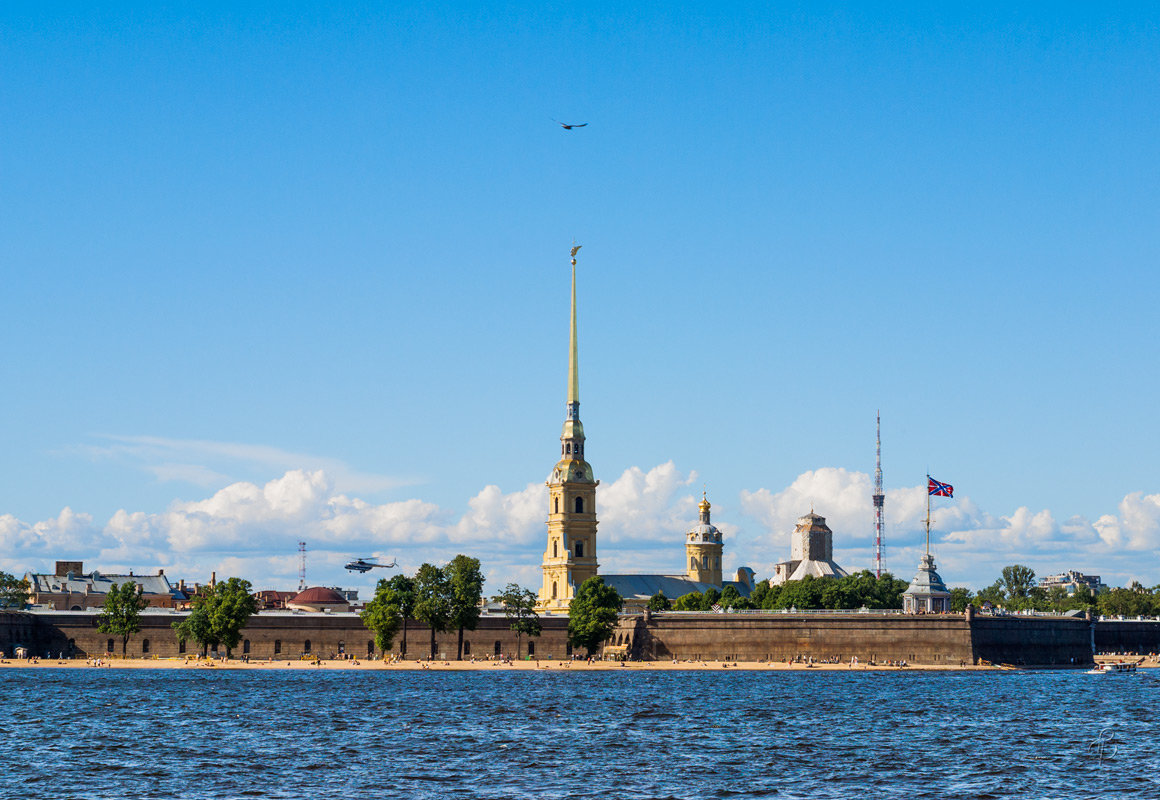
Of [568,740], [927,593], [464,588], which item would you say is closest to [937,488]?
[927,593]

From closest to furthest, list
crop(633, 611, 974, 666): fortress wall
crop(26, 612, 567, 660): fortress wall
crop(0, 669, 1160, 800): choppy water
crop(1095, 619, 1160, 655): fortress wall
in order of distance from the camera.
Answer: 1. crop(0, 669, 1160, 800): choppy water
2. crop(26, 612, 567, 660): fortress wall
3. crop(633, 611, 974, 666): fortress wall
4. crop(1095, 619, 1160, 655): fortress wall

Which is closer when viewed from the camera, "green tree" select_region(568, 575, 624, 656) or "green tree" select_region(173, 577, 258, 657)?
"green tree" select_region(173, 577, 258, 657)

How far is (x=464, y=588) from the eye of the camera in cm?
14638

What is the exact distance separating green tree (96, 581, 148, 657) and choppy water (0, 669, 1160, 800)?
28.1 m

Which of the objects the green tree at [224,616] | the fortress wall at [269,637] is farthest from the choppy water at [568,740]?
the fortress wall at [269,637]

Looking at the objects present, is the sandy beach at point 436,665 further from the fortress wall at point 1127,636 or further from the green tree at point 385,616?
the fortress wall at point 1127,636

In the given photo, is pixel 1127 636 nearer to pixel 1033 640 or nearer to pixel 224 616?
pixel 1033 640

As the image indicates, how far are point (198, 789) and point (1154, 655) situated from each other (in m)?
148

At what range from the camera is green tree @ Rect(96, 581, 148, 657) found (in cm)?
14862

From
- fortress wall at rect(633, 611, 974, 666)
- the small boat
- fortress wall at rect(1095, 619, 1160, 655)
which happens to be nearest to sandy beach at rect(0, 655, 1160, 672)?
fortress wall at rect(633, 611, 974, 666)

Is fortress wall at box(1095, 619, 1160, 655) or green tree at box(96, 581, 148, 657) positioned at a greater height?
green tree at box(96, 581, 148, 657)

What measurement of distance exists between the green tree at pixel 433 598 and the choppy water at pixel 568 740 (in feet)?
84.3

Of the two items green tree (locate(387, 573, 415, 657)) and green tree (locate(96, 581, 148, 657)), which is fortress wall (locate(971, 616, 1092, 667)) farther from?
green tree (locate(96, 581, 148, 657))

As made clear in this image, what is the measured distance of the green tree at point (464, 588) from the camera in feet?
481
